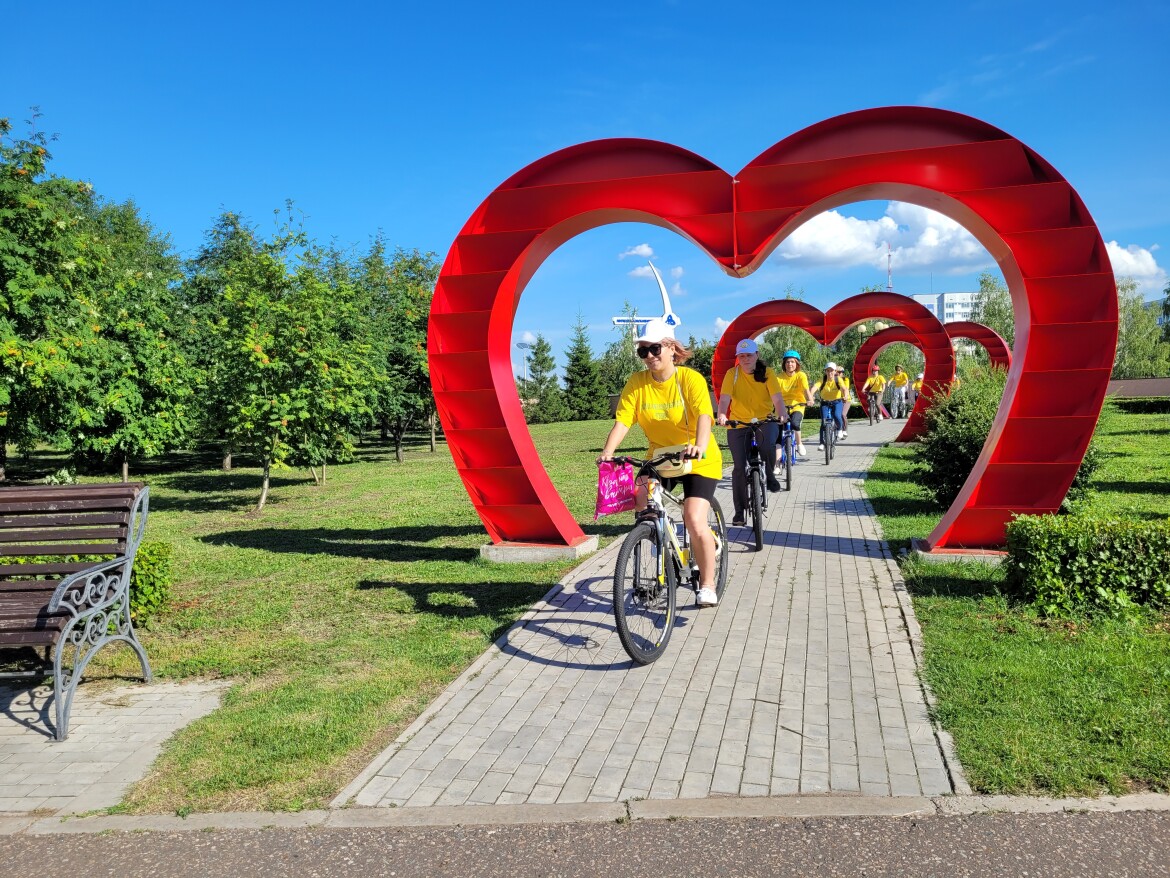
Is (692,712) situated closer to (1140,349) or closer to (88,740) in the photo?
(88,740)

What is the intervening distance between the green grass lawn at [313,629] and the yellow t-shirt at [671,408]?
5.66ft

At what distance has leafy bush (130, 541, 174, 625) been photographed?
6516 millimetres

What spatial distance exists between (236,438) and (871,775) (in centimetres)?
1228

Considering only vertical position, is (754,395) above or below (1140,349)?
below

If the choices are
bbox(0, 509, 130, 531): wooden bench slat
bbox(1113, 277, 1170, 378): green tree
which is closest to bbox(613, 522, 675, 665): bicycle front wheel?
bbox(0, 509, 130, 531): wooden bench slat

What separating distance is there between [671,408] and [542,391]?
143 feet

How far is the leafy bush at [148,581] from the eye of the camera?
6516mm

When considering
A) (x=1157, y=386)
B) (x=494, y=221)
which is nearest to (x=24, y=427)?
(x=494, y=221)

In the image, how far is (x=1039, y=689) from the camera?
442 centimetres

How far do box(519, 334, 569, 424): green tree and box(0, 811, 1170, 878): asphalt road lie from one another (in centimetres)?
4317

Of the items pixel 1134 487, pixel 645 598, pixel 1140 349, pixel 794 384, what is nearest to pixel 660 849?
pixel 645 598

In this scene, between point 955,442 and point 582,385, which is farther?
point 582,385

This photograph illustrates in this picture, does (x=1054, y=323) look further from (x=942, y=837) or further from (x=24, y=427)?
(x=24, y=427)

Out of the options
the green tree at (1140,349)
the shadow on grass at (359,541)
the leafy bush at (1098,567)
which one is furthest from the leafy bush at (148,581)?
the green tree at (1140,349)
